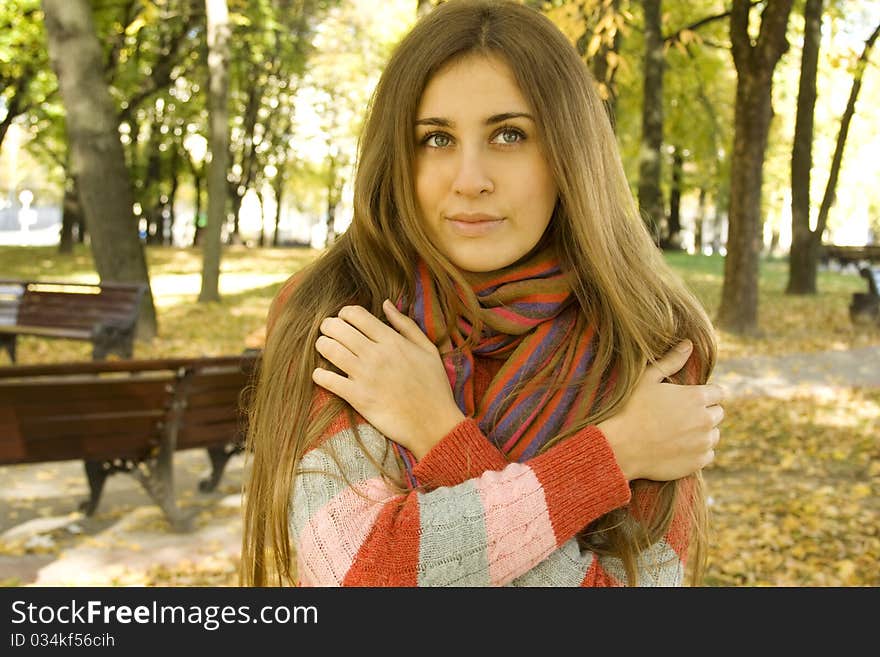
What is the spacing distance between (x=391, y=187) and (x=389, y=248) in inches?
4.5

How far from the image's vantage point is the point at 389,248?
1889 millimetres

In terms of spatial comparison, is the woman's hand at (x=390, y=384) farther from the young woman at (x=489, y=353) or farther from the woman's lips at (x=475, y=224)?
the woman's lips at (x=475, y=224)

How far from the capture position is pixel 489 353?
1878mm

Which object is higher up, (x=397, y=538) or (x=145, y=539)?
(x=397, y=538)

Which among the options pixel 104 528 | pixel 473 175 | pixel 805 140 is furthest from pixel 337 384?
pixel 805 140

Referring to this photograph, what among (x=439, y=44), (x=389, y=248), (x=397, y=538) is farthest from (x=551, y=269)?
(x=397, y=538)

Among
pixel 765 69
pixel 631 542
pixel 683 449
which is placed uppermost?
pixel 765 69

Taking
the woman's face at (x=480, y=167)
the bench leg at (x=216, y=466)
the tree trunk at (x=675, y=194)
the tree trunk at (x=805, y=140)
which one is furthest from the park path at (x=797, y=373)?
the tree trunk at (x=675, y=194)

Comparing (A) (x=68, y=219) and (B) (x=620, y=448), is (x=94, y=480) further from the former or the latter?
(A) (x=68, y=219)

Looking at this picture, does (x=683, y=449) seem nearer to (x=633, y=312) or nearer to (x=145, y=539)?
(x=633, y=312)

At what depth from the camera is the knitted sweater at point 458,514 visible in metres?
1.58

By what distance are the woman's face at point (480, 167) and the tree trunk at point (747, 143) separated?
38.5ft

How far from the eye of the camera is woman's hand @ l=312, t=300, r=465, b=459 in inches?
67.7

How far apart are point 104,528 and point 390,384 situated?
4888 mm
